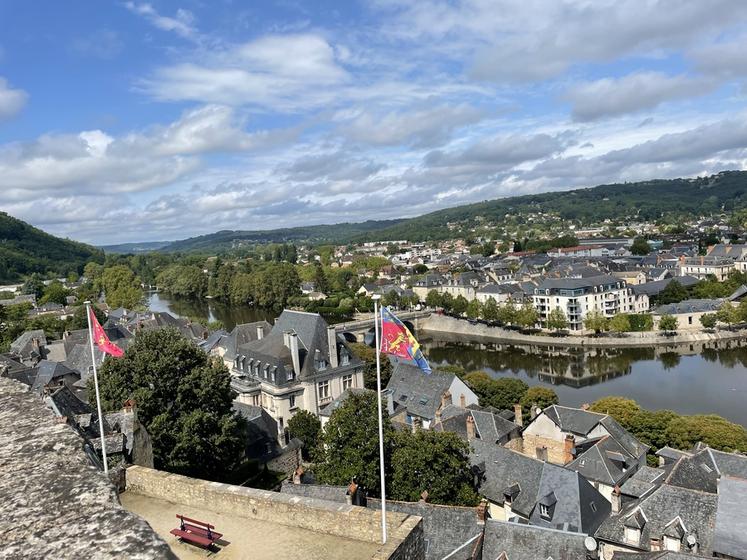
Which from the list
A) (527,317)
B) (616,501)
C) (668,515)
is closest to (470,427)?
(616,501)

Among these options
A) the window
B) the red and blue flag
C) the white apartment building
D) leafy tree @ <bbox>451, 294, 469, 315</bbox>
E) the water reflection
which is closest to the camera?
the red and blue flag

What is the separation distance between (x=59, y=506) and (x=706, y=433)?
106 ft

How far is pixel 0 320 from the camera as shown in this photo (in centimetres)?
6562

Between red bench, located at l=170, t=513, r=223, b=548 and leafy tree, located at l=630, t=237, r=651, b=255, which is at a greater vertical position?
red bench, located at l=170, t=513, r=223, b=548

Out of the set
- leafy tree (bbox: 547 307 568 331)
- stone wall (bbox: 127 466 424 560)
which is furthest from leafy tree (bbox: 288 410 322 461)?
leafy tree (bbox: 547 307 568 331)

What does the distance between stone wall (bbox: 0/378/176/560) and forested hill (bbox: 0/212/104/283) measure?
174 meters

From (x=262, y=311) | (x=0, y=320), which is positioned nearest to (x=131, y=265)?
(x=262, y=311)

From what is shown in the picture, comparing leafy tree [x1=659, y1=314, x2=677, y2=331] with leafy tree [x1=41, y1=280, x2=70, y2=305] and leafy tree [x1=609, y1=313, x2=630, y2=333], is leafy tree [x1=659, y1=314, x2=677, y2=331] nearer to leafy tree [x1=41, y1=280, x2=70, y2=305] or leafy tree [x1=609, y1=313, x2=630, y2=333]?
leafy tree [x1=609, y1=313, x2=630, y2=333]

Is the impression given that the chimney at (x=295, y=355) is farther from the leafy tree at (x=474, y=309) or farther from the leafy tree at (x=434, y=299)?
the leafy tree at (x=434, y=299)

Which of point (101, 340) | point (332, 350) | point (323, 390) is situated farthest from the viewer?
point (332, 350)

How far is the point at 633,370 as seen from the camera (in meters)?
53.4

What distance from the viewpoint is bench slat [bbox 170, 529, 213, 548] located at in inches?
294

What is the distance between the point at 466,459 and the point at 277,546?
1546cm

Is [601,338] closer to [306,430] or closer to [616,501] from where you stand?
[306,430]
